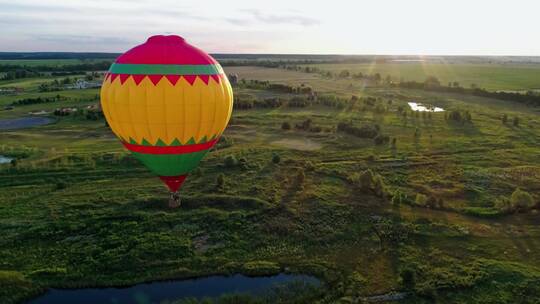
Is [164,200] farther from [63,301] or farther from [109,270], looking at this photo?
[63,301]

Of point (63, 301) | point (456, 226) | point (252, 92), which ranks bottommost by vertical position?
point (63, 301)

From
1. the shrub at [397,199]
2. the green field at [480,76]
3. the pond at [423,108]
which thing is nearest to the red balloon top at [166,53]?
the shrub at [397,199]

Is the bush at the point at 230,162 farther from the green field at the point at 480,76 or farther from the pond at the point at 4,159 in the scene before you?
the green field at the point at 480,76

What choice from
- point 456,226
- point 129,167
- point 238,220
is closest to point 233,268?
point 238,220

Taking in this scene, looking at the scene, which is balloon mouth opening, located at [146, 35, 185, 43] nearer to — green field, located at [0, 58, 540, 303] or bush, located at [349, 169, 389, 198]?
green field, located at [0, 58, 540, 303]

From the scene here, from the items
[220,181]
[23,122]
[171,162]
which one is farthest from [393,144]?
[23,122]

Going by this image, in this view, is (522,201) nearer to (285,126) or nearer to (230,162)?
(230,162)
